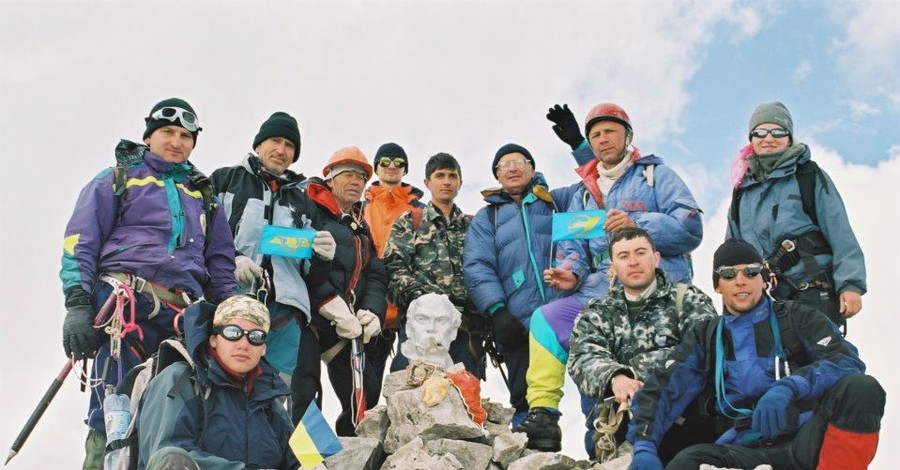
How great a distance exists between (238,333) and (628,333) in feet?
10.4

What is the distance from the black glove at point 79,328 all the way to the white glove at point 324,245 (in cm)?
255

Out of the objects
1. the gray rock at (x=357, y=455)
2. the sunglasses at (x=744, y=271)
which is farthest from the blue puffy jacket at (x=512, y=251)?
the sunglasses at (x=744, y=271)

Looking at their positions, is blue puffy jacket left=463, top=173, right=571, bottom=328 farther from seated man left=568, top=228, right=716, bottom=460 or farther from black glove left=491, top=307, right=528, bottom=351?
seated man left=568, top=228, right=716, bottom=460

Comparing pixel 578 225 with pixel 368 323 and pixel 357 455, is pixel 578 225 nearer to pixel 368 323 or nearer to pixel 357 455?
pixel 368 323

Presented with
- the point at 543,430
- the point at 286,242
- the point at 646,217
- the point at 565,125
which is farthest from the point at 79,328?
the point at 565,125

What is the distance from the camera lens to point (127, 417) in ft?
22.0

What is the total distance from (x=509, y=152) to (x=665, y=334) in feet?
11.3

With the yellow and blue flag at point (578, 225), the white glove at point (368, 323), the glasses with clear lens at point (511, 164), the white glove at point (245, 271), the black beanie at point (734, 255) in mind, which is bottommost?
the white glove at point (368, 323)

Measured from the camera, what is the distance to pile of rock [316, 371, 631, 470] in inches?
318

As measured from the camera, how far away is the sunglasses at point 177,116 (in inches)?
322

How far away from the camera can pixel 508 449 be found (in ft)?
27.1

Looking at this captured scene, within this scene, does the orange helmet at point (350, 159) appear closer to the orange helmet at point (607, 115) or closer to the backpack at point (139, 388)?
the orange helmet at point (607, 115)

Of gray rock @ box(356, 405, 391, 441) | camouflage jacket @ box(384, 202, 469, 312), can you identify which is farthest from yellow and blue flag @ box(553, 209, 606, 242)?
gray rock @ box(356, 405, 391, 441)

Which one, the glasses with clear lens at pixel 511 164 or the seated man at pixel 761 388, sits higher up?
the glasses with clear lens at pixel 511 164
